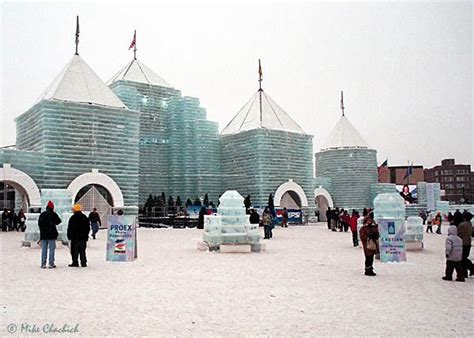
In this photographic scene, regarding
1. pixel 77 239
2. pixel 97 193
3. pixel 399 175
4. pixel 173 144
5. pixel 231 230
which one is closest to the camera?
pixel 77 239

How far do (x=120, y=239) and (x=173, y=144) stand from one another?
23.6 m

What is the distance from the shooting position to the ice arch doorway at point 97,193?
24.7 m

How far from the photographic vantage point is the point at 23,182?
76.2 feet

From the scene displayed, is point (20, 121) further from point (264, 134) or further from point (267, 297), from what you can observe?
point (267, 297)

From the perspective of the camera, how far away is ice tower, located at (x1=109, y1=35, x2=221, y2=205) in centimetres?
3334

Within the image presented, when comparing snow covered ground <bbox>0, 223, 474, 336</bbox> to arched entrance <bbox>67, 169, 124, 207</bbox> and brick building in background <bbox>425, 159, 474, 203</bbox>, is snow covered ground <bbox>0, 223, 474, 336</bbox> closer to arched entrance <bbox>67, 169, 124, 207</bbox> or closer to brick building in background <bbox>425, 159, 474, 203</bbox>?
arched entrance <bbox>67, 169, 124, 207</bbox>

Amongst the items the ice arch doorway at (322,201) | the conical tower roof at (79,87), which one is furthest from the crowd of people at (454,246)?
the ice arch doorway at (322,201)

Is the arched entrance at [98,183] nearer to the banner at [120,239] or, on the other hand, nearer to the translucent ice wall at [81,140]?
the translucent ice wall at [81,140]

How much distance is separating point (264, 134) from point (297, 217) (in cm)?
588

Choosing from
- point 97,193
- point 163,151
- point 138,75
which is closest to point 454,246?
point 97,193

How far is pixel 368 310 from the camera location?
20.3 ft

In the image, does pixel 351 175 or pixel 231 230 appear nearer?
pixel 231 230

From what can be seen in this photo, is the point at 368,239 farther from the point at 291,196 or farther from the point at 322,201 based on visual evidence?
the point at 322,201

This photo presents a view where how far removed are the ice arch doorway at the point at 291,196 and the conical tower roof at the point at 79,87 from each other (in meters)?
11.6
